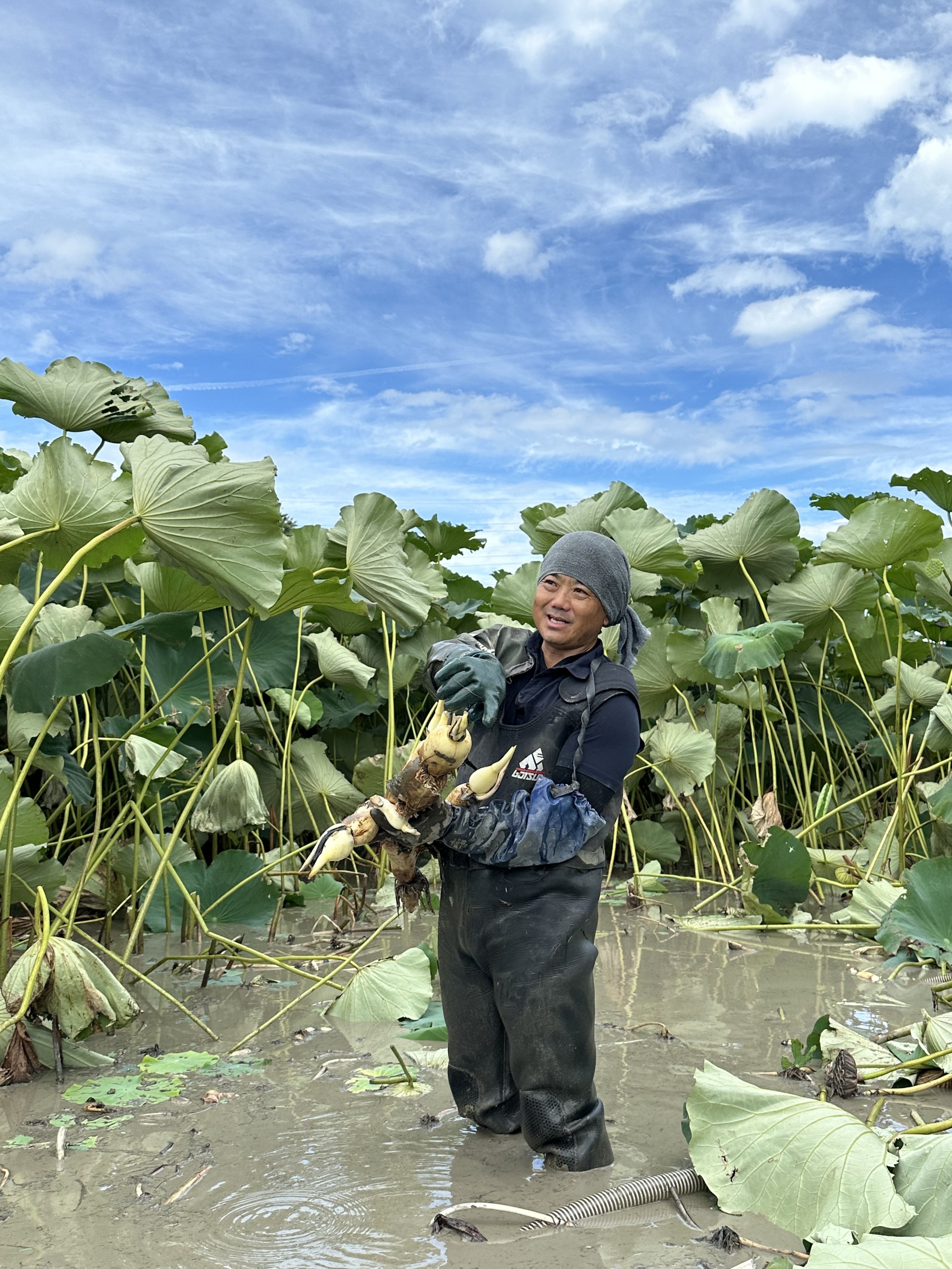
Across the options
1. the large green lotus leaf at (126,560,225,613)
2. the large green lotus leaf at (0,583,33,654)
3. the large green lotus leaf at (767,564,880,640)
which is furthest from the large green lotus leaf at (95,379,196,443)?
the large green lotus leaf at (767,564,880,640)

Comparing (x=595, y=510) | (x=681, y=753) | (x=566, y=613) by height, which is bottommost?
(x=681, y=753)

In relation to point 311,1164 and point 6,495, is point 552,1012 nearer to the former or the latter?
point 311,1164

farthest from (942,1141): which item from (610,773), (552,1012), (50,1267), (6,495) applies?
(6,495)

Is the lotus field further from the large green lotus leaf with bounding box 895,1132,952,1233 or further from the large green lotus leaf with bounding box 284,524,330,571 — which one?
the large green lotus leaf with bounding box 895,1132,952,1233

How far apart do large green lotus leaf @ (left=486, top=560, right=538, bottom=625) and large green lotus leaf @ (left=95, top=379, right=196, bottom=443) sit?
6.30 ft

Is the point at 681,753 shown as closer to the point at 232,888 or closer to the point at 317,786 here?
the point at 317,786

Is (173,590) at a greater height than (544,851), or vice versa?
(173,590)

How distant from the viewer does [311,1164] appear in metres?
2.34

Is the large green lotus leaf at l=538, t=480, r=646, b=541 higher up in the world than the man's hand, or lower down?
higher up

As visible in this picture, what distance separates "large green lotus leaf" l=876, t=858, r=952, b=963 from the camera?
3.19 metres

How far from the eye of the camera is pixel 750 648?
457cm

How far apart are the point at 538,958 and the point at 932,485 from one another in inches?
151

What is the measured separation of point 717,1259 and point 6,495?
263 cm

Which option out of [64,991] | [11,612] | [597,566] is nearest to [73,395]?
[11,612]
